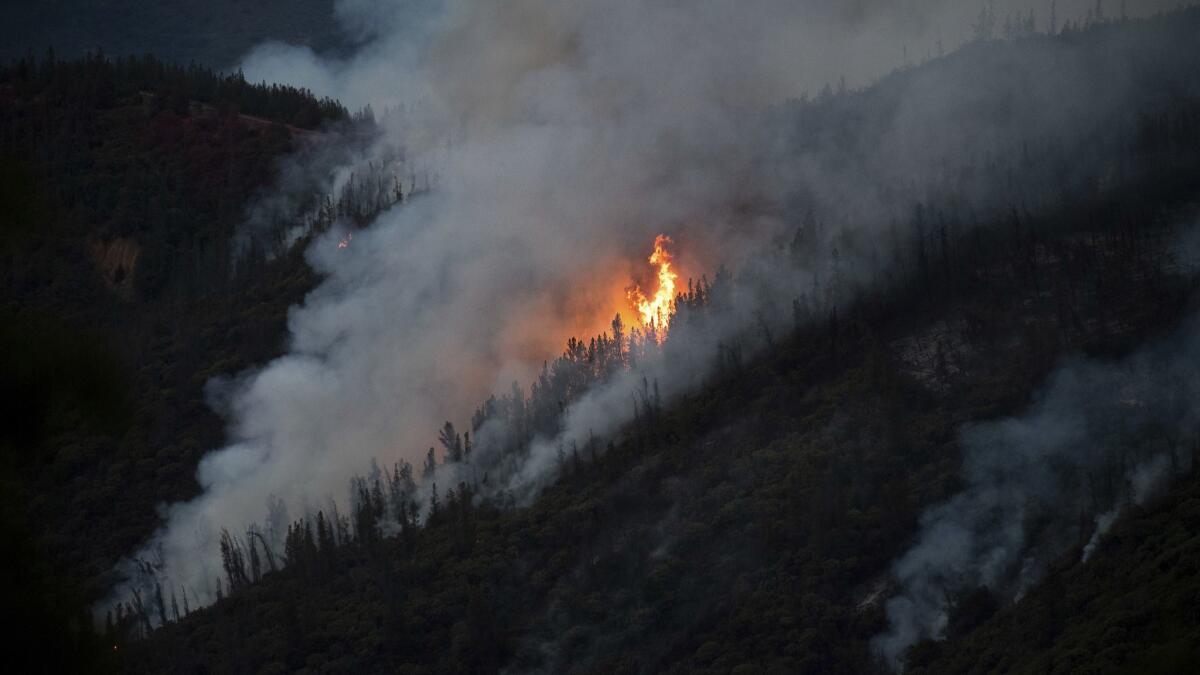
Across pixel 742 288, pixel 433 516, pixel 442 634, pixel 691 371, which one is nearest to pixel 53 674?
pixel 442 634

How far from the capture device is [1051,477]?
107500 millimetres

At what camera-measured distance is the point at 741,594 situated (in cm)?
10550

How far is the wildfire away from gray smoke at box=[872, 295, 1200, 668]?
54941mm

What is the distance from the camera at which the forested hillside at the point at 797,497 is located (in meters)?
98.4

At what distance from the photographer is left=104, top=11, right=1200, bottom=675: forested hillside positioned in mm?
98375

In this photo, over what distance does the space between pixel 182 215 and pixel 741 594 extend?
110m

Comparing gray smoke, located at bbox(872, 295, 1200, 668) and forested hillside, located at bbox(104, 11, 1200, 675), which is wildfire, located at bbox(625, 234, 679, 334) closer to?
forested hillside, located at bbox(104, 11, 1200, 675)

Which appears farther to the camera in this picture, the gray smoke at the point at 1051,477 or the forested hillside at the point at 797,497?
the forested hillside at the point at 797,497

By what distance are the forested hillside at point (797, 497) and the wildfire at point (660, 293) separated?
6838 mm

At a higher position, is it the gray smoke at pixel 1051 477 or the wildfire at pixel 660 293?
the wildfire at pixel 660 293

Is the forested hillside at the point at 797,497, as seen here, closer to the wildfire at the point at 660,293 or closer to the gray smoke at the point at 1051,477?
the gray smoke at the point at 1051,477

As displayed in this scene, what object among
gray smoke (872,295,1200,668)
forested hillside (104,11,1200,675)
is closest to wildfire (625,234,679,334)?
Result: forested hillside (104,11,1200,675)

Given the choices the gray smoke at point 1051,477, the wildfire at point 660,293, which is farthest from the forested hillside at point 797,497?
the wildfire at point 660,293

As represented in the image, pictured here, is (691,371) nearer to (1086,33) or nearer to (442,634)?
(442,634)
